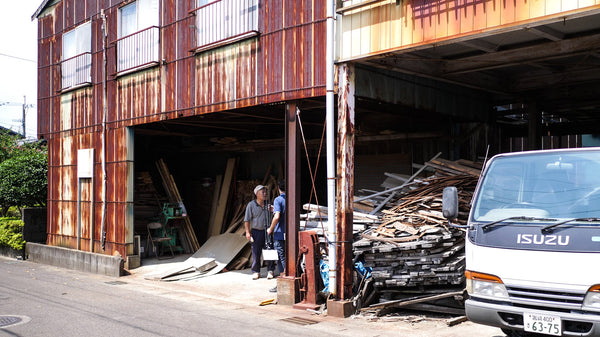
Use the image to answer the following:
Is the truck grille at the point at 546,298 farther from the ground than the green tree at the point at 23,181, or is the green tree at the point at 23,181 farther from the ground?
the green tree at the point at 23,181

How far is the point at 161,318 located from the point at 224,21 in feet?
20.2

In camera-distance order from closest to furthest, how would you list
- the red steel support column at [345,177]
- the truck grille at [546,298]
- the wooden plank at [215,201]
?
the truck grille at [546,298] → the red steel support column at [345,177] → the wooden plank at [215,201]

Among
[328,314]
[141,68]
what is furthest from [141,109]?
[328,314]

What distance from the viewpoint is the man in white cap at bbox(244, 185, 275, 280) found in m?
11.9

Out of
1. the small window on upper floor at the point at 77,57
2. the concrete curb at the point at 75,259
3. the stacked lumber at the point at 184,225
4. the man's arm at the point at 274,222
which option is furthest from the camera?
the stacked lumber at the point at 184,225

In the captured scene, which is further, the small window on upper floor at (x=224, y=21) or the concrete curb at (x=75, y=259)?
the concrete curb at (x=75, y=259)

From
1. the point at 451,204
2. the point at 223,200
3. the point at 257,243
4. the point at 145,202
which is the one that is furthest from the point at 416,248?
the point at 145,202

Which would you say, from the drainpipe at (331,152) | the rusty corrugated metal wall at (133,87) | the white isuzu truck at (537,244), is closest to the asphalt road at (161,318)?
the drainpipe at (331,152)

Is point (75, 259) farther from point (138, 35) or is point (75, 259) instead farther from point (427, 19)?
point (427, 19)

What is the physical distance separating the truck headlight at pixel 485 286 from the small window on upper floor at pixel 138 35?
9.93m

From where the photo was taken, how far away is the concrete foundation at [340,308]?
8688 millimetres

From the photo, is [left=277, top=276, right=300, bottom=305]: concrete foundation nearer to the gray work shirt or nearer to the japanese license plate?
the gray work shirt

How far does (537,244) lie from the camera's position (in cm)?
541

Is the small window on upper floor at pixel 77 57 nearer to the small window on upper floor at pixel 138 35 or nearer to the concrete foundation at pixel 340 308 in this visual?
the small window on upper floor at pixel 138 35
